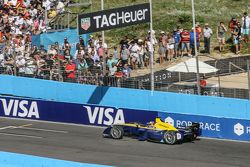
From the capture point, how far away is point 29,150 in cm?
2677

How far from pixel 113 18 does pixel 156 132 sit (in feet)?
20.6

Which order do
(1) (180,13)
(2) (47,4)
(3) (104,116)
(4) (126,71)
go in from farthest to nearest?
(1) (180,13), (2) (47,4), (4) (126,71), (3) (104,116)

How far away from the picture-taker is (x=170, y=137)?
27.4 m

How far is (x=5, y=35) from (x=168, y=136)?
15731 millimetres

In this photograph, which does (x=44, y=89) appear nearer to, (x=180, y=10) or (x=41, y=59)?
(x=41, y=59)

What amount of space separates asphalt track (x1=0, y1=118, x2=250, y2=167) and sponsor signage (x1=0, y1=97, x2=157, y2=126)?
2.42ft

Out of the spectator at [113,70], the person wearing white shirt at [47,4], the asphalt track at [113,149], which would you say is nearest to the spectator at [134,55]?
the spectator at [113,70]

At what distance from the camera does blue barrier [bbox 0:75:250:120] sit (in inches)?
1212

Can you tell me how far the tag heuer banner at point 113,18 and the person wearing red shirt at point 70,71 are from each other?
4.45 metres

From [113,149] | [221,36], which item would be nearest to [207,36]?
[221,36]

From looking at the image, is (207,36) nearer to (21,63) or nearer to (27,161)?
(21,63)

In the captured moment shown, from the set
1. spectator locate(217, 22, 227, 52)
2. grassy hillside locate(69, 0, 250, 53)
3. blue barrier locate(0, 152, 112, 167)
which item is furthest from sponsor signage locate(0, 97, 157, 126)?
grassy hillside locate(69, 0, 250, 53)

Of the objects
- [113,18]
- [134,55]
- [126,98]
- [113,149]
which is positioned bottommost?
[113,149]

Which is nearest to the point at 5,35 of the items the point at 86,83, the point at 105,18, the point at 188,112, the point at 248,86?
the point at 86,83
